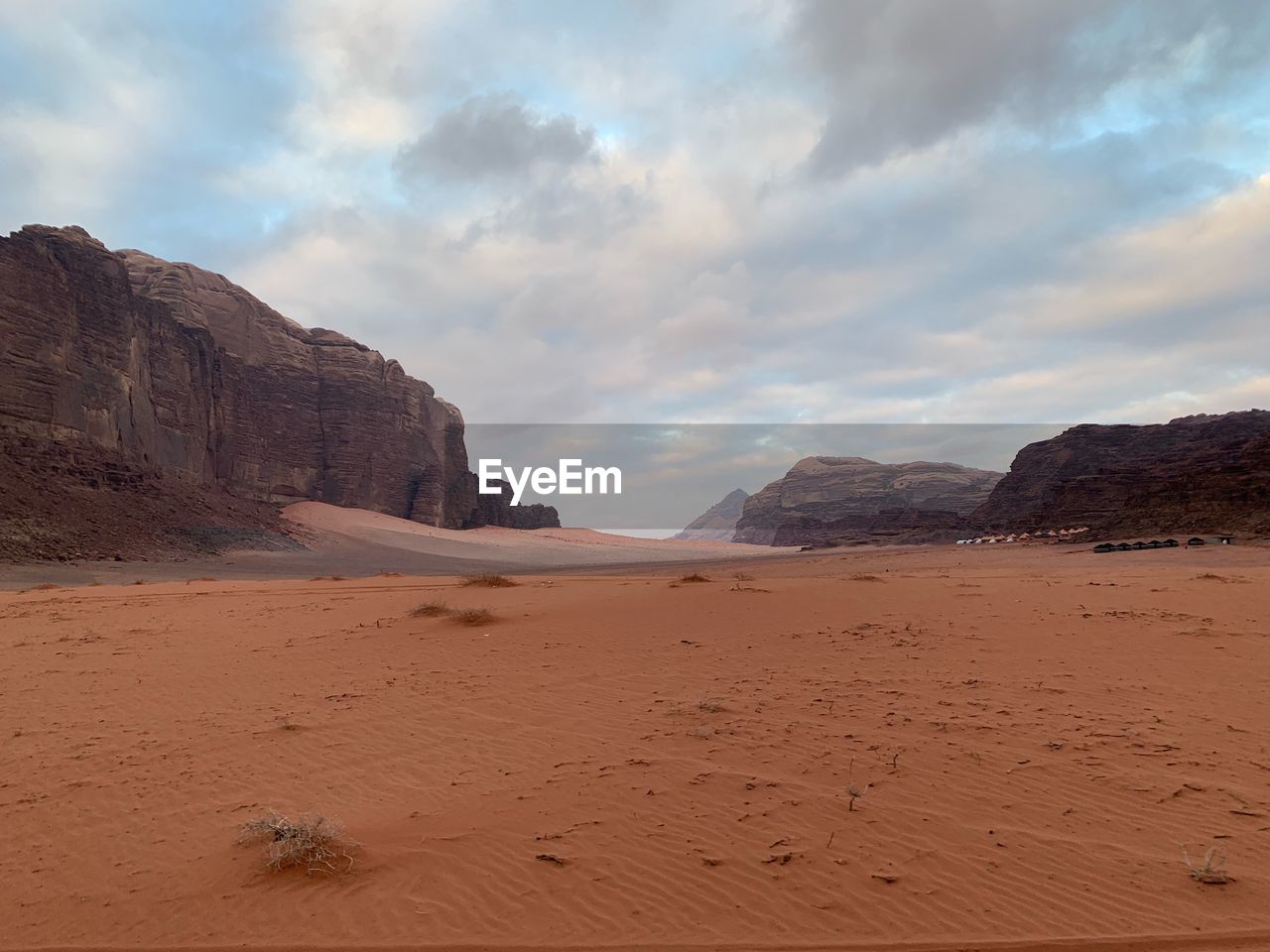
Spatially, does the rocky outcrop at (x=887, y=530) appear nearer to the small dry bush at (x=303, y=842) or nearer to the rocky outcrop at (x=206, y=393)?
the rocky outcrop at (x=206, y=393)

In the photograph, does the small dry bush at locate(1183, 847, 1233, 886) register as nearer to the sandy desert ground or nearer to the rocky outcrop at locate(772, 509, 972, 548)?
the sandy desert ground

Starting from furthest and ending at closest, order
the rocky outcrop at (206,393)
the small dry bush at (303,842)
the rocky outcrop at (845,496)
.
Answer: the rocky outcrop at (845,496) < the rocky outcrop at (206,393) < the small dry bush at (303,842)

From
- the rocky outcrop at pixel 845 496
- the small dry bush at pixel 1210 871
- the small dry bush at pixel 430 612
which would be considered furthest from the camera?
the rocky outcrop at pixel 845 496

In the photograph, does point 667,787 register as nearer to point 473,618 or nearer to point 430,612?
point 473,618

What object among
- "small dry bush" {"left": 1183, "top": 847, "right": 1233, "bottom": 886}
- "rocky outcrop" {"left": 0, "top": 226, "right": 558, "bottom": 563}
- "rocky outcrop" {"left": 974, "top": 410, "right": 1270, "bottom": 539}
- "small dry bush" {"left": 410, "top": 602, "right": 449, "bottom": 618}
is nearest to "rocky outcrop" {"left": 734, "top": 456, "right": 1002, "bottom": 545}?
"rocky outcrop" {"left": 974, "top": 410, "right": 1270, "bottom": 539}

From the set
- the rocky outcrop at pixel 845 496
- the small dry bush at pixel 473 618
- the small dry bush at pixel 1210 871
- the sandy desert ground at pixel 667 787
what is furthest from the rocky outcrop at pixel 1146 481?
the small dry bush at pixel 1210 871

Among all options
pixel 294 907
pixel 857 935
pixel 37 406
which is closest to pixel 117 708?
pixel 294 907

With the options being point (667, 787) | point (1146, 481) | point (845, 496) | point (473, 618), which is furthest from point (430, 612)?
point (845, 496)
